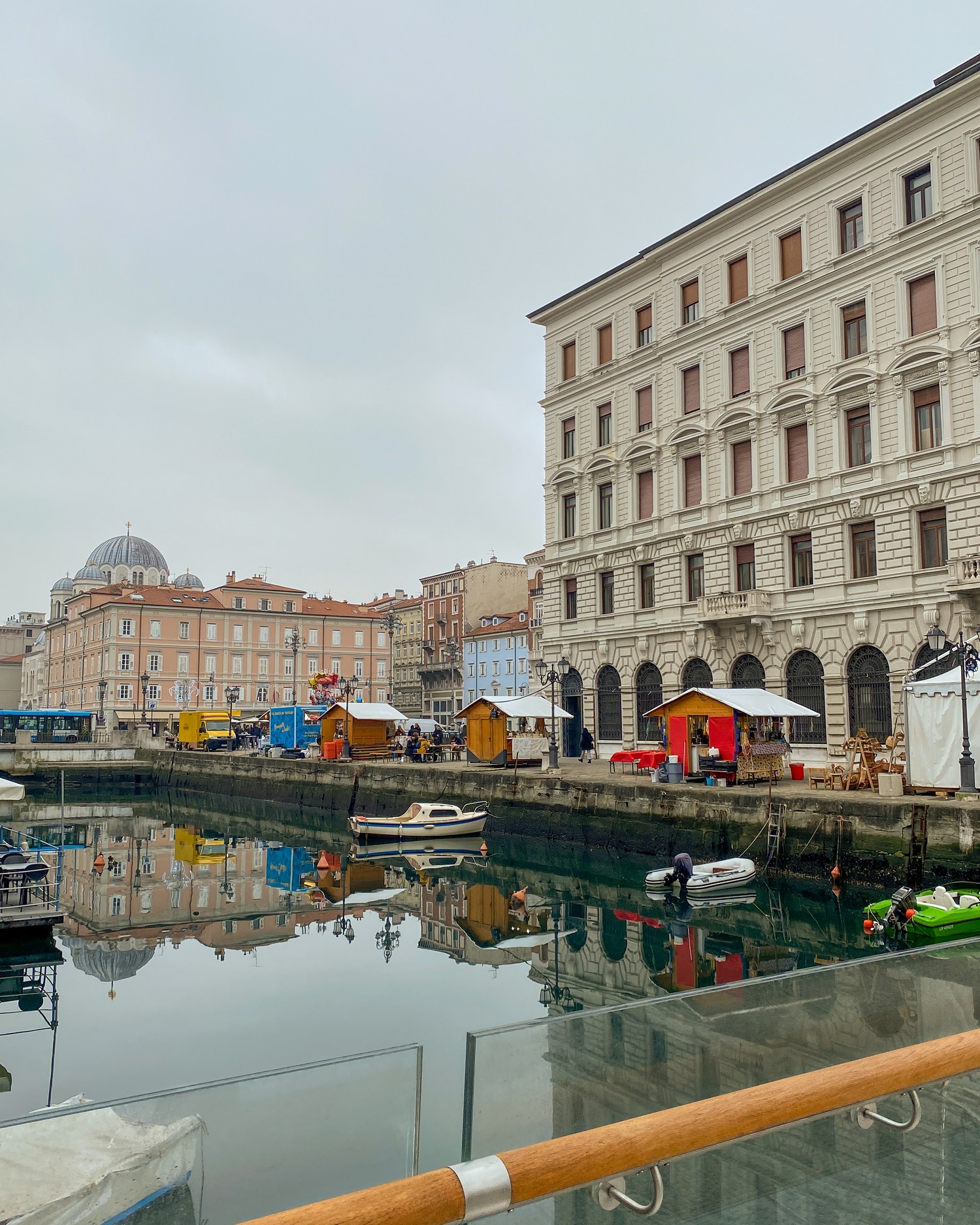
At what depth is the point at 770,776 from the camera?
91.8 feet

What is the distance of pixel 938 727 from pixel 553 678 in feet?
56.0

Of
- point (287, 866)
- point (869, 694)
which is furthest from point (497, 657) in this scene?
point (287, 866)

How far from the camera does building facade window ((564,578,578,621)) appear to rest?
141ft

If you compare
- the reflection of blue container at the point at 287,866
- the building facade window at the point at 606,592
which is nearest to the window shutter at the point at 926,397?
the building facade window at the point at 606,592

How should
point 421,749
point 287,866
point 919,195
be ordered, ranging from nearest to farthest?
point 287,866, point 919,195, point 421,749

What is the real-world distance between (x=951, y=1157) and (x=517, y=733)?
37.4 metres

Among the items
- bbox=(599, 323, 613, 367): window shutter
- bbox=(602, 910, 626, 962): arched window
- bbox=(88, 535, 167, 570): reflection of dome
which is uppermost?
bbox=(88, 535, 167, 570): reflection of dome

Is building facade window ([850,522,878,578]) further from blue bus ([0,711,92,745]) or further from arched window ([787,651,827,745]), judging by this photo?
blue bus ([0,711,92,745])

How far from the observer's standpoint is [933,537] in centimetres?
2928

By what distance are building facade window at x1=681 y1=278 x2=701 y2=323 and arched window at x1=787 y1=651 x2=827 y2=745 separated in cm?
1471

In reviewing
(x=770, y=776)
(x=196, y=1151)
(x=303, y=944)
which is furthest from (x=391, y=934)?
(x=196, y=1151)

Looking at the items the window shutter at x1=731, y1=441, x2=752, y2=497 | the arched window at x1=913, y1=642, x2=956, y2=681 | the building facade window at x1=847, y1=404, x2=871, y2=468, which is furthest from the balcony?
the arched window at x1=913, y1=642, x2=956, y2=681

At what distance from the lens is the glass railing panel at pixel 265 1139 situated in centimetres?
260

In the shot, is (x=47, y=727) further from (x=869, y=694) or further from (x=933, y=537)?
(x=933, y=537)
